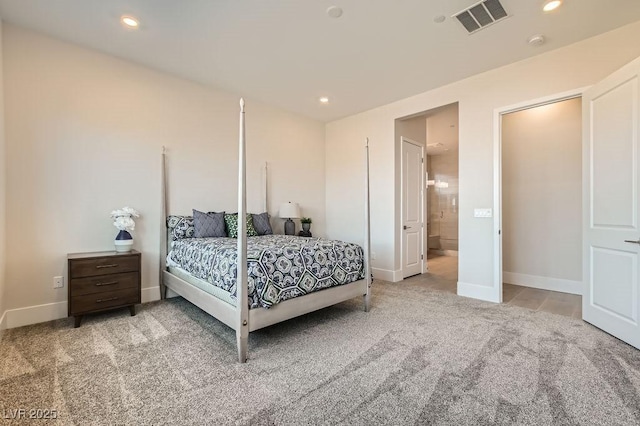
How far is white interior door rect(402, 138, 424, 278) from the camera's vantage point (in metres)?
4.92

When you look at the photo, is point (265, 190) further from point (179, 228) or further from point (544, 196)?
point (544, 196)

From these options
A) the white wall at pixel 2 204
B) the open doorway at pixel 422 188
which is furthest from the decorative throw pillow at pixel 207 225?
the open doorway at pixel 422 188

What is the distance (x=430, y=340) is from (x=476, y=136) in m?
2.72

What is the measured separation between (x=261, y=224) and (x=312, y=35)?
2.53 meters

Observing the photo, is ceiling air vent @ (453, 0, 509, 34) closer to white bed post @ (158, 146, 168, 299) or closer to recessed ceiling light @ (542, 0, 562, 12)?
recessed ceiling light @ (542, 0, 562, 12)

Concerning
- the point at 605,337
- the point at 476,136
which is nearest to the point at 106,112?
the point at 476,136

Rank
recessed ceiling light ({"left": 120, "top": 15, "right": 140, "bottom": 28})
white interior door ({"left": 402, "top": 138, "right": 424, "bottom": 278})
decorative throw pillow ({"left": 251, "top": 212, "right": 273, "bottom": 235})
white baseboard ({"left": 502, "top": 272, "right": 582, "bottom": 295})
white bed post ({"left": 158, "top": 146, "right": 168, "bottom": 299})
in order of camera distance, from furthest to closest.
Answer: white interior door ({"left": 402, "top": 138, "right": 424, "bottom": 278}), decorative throw pillow ({"left": 251, "top": 212, "right": 273, "bottom": 235}), white baseboard ({"left": 502, "top": 272, "right": 582, "bottom": 295}), white bed post ({"left": 158, "top": 146, "right": 168, "bottom": 299}), recessed ceiling light ({"left": 120, "top": 15, "right": 140, "bottom": 28})

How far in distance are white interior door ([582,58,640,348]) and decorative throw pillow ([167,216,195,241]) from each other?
4.40 m

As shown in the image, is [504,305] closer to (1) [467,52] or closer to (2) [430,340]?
(2) [430,340]

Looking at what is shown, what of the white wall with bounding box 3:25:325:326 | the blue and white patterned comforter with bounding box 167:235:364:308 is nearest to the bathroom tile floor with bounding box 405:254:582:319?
the blue and white patterned comforter with bounding box 167:235:364:308

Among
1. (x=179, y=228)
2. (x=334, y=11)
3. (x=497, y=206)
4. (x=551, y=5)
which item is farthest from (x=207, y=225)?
(x=551, y=5)

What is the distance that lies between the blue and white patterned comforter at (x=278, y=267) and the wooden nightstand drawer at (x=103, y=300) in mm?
543

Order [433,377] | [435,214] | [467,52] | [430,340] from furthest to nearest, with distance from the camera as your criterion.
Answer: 1. [435,214]
2. [467,52]
3. [430,340]
4. [433,377]

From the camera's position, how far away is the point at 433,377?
6.30 feet
